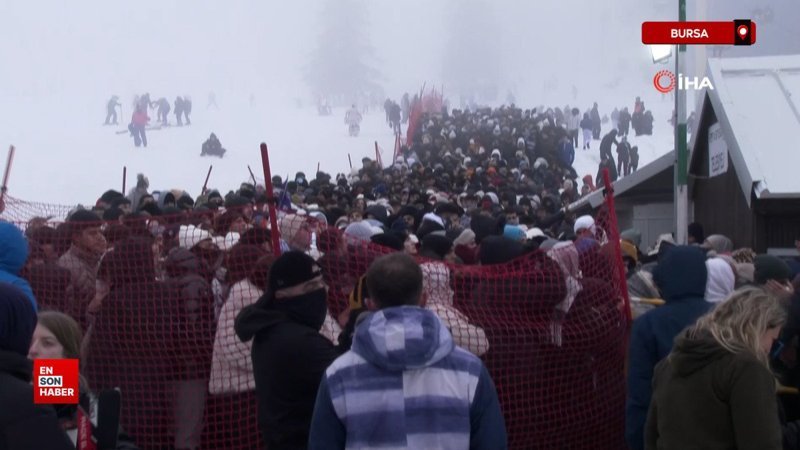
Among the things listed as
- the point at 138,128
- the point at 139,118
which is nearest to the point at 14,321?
the point at 138,128

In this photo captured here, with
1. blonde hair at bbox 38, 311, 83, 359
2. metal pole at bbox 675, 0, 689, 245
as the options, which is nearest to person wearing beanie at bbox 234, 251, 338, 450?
blonde hair at bbox 38, 311, 83, 359

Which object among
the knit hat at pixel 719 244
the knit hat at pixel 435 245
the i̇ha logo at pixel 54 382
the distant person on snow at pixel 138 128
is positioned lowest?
the knit hat at pixel 719 244

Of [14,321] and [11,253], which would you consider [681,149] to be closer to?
[11,253]

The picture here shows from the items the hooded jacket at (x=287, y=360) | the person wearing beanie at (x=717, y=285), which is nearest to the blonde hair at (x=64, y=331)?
the hooded jacket at (x=287, y=360)

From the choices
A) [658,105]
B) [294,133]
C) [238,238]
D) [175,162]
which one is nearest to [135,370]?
[238,238]

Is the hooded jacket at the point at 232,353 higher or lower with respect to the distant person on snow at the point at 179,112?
lower

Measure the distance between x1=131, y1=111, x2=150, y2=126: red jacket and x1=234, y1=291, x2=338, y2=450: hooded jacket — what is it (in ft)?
98.8

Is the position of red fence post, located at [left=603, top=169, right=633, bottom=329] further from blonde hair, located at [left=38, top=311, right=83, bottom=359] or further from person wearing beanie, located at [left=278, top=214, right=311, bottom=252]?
blonde hair, located at [left=38, top=311, right=83, bottom=359]

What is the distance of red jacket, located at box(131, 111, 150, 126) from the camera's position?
32.4m

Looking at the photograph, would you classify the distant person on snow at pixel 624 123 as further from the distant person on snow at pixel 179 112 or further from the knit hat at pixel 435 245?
the knit hat at pixel 435 245

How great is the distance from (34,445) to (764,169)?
7899 mm

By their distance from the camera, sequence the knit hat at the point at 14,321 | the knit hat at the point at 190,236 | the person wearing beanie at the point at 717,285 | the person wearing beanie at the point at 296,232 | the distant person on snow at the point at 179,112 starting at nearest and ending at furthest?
1. the knit hat at the point at 14,321
2. the person wearing beanie at the point at 717,285
3. the person wearing beanie at the point at 296,232
4. the knit hat at the point at 190,236
5. the distant person on snow at the point at 179,112

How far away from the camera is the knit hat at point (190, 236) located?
5.07 metres

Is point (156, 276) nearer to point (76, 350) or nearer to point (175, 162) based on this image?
point (76, 350)
